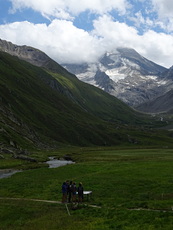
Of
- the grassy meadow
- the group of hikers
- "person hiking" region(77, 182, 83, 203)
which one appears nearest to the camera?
the grassy meadow

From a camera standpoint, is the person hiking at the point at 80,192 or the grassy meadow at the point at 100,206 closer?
the grassy meadow at the point at 100,206

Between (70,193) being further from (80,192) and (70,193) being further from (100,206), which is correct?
(100,206)

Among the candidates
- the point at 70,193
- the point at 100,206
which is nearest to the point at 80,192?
the point at 70,193

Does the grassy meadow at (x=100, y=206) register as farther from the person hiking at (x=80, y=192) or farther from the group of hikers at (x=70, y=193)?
the group of hikers at (x=70, y=193)

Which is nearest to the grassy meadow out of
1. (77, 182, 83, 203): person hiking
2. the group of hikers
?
(77, 182, 83, 203): person hiking

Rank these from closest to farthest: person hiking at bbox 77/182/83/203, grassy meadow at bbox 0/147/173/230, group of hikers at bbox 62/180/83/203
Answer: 1. grassy meadow at bbox 0/147/173/230
2. person hiking at bbox 77/182/83/203
3. group of hikers at bbox 62/180/83/203

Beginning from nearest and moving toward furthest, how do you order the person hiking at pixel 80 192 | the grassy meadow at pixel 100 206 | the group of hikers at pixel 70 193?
the grassy meadow at pixel 100 206
the person hiking at pixel 80 192
the group of hikers at pixel 70 193

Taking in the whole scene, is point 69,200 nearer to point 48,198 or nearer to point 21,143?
point 48,198

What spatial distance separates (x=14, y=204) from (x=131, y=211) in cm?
2048

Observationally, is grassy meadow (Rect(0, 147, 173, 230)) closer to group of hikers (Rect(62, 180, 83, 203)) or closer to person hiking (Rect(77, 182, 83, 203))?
person hiking (Rect(77, 182, 83, 203))

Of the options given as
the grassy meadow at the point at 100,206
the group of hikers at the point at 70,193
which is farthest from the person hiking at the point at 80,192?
the grassy meadow at the point at 100,206

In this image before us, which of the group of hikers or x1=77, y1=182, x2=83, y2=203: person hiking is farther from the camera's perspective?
the group of hikers

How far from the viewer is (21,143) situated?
178000 mm

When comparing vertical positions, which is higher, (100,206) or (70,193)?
(70,193)
